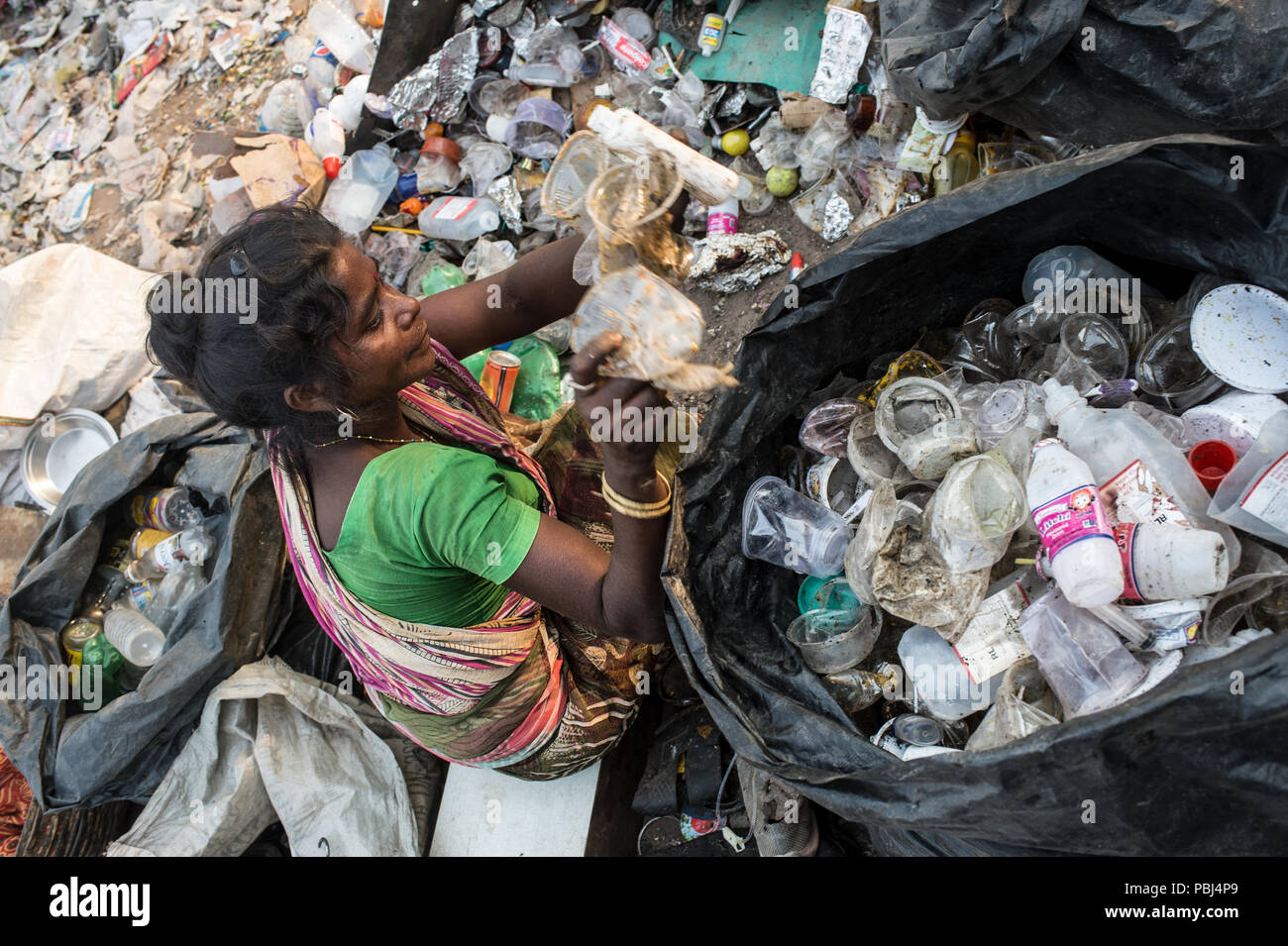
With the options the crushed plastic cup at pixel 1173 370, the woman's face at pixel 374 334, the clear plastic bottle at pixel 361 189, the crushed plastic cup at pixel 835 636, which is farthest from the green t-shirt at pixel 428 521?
the clear plastic bottle at pixel 361 189

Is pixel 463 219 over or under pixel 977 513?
under

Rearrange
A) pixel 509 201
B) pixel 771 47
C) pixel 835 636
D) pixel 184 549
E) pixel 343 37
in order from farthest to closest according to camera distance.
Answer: pixel 343 37 → pixel 509 201 → pixel 771 47 → pixel 184 549 → pixel 835 636

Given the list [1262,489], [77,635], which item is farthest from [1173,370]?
[77,635]

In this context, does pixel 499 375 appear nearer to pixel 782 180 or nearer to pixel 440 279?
pixel 440 279

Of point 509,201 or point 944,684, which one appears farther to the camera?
point 509,201

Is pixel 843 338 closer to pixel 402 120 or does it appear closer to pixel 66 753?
pixel 66 753

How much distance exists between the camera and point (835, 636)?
1.77 m

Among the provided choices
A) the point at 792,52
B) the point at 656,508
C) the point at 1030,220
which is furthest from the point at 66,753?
the point at 792,52

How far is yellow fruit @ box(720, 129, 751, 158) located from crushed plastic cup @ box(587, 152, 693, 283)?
5.34 feet

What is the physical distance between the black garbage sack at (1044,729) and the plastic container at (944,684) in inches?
8.0

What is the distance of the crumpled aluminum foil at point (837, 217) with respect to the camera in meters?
2.84

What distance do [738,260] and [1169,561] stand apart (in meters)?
1.77

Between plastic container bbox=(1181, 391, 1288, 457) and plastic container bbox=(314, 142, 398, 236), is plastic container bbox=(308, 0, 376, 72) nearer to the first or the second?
plastic container bbox=(314, 142, 398, 236)
